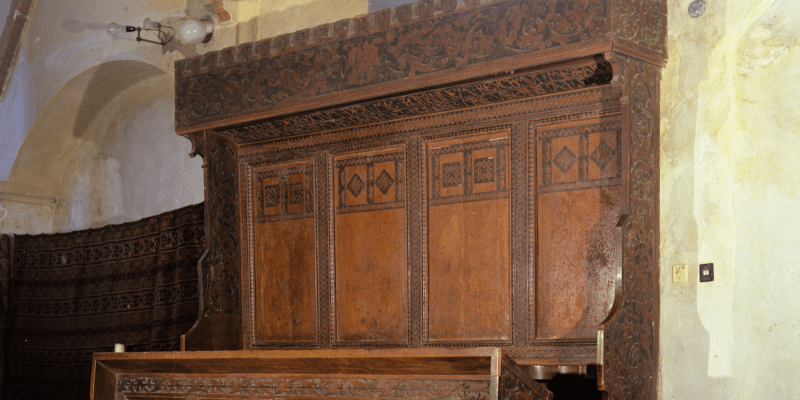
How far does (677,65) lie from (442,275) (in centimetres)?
162

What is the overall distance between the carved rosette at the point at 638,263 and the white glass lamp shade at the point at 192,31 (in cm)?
353

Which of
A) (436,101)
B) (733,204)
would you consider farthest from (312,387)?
(733,204)

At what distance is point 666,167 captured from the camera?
12.7ft

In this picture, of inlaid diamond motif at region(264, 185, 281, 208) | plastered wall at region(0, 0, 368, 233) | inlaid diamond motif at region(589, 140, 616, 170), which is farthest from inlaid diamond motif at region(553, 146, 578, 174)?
plastered wall at region(0, 0, 368, 233)

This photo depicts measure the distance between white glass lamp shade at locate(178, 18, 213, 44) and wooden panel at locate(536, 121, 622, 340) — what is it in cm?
301

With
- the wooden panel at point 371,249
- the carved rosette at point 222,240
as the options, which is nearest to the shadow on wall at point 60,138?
the carved rosette at point 222,240

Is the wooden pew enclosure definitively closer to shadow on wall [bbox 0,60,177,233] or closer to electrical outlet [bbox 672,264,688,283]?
electrical outlet [bbox 672,264,688,283]

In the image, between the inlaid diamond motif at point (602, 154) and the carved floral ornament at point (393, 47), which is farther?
the inlaid diamond motif at point (602, 154)

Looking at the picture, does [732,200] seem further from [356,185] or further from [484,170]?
[356,185]

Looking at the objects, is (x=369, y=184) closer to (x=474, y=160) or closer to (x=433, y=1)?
(x=474, y=160)

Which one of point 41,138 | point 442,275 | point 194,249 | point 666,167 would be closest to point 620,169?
point 666,167

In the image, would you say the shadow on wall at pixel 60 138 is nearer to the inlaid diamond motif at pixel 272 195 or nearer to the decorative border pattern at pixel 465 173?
the inlaid diamond motif at pixel 272 195

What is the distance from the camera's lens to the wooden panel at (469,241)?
440 centimetres

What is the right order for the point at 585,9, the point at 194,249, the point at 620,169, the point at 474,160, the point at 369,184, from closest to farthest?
the point at 585,9
the point at 620,169
the point at 474,160
the point at 369,184
the point at 194,249
